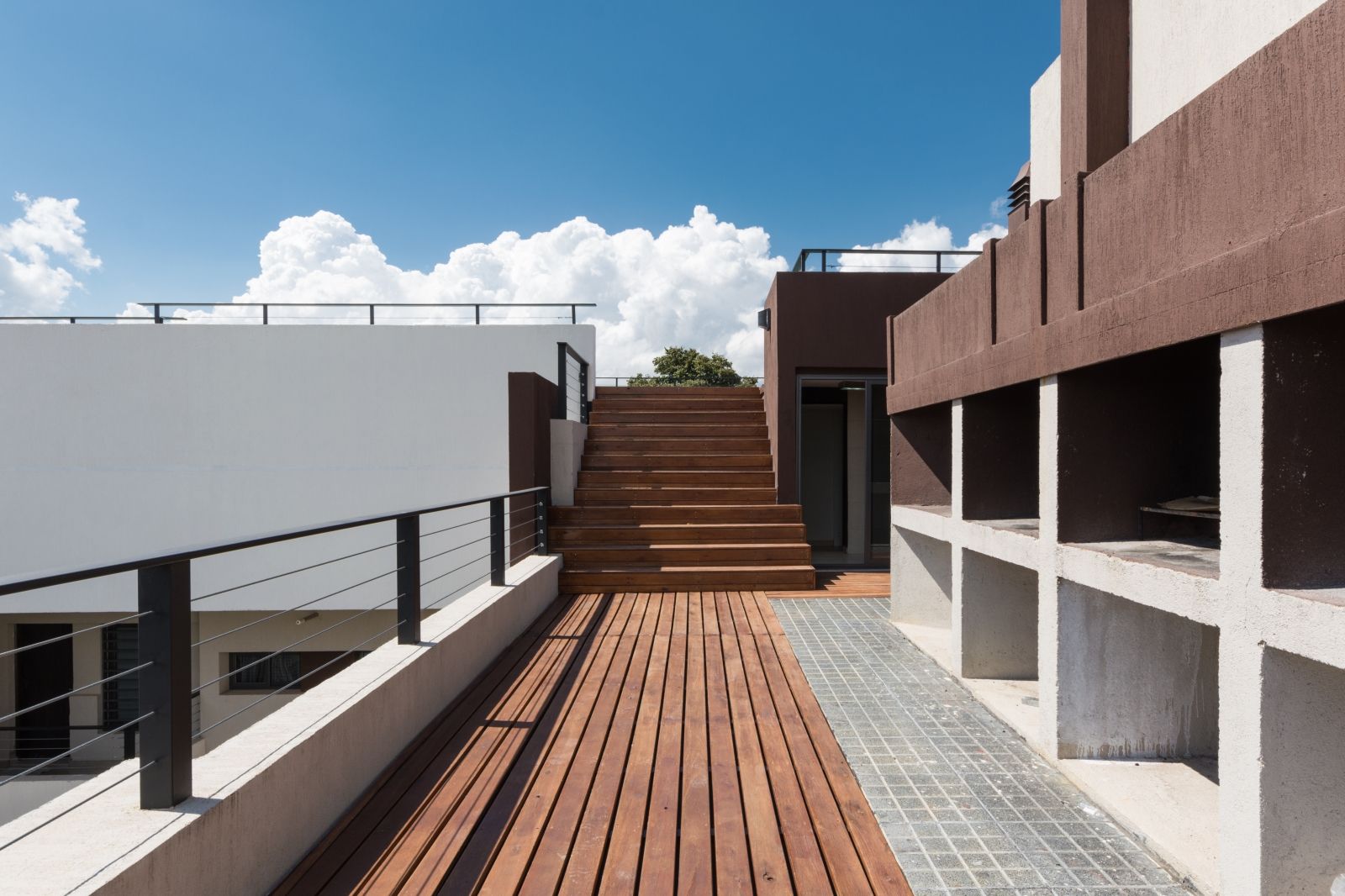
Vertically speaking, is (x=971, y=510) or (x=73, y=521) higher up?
(x=971, y=510)

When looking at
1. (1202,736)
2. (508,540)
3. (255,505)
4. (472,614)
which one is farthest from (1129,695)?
(255,505)

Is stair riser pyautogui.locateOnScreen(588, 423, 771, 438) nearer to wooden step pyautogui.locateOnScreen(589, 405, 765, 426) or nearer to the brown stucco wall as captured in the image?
wooden step pyautogui.locateOnScreen(589, 405, 765, 426)

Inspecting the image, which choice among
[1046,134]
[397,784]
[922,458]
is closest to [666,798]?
[397,784]

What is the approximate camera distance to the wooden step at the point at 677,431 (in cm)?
895

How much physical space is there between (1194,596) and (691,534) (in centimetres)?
519

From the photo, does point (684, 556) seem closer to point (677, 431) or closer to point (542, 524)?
point (542, 524)

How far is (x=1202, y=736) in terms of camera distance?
2982mm

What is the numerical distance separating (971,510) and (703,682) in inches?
78.3

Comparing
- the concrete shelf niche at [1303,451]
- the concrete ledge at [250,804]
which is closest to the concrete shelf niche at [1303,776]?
the concrete shelf niche at [1303,451]

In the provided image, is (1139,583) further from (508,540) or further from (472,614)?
(508,540)

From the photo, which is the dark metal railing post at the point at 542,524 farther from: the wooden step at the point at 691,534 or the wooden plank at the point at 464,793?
the wooden plank at the point at 464,793

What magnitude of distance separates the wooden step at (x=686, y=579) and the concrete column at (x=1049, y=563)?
11.8 ft

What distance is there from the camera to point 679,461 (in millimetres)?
8430

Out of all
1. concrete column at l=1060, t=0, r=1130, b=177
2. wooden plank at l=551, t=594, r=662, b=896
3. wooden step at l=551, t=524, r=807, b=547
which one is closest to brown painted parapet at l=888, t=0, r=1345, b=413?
concrete column at l=1060, t=0, r=1130, b=177
